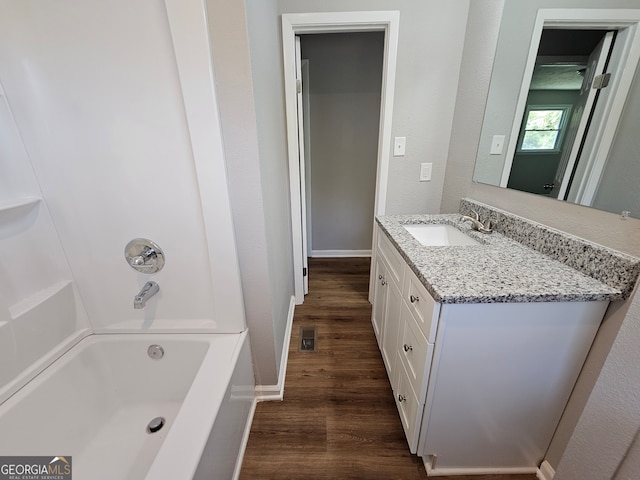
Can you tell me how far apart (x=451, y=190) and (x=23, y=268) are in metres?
2.33

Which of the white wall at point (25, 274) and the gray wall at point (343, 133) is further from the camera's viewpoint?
the gray wall at point (343, 133)

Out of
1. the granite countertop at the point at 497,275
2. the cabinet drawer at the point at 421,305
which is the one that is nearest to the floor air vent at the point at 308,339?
the cabinet drawer at the point at 421,305

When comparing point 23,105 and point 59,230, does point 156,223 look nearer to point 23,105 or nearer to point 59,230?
point 59,230

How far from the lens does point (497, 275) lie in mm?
889

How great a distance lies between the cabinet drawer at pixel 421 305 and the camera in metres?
0.84

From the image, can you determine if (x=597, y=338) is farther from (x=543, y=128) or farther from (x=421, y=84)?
(x=421, y=84)

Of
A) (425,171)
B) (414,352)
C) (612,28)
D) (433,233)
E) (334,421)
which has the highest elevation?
(612,28)

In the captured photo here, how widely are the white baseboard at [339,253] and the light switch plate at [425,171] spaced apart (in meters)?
1.46

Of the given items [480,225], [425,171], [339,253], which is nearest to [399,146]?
[425,171]

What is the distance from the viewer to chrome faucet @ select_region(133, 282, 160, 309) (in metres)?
1.08

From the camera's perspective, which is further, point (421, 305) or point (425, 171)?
point (425, 171)

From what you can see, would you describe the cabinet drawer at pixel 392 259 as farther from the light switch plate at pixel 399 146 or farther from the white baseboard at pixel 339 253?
the white baseboard at pixel 339 253

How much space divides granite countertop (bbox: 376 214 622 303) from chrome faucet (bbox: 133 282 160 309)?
116 centimetres

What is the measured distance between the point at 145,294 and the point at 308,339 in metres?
1.13
